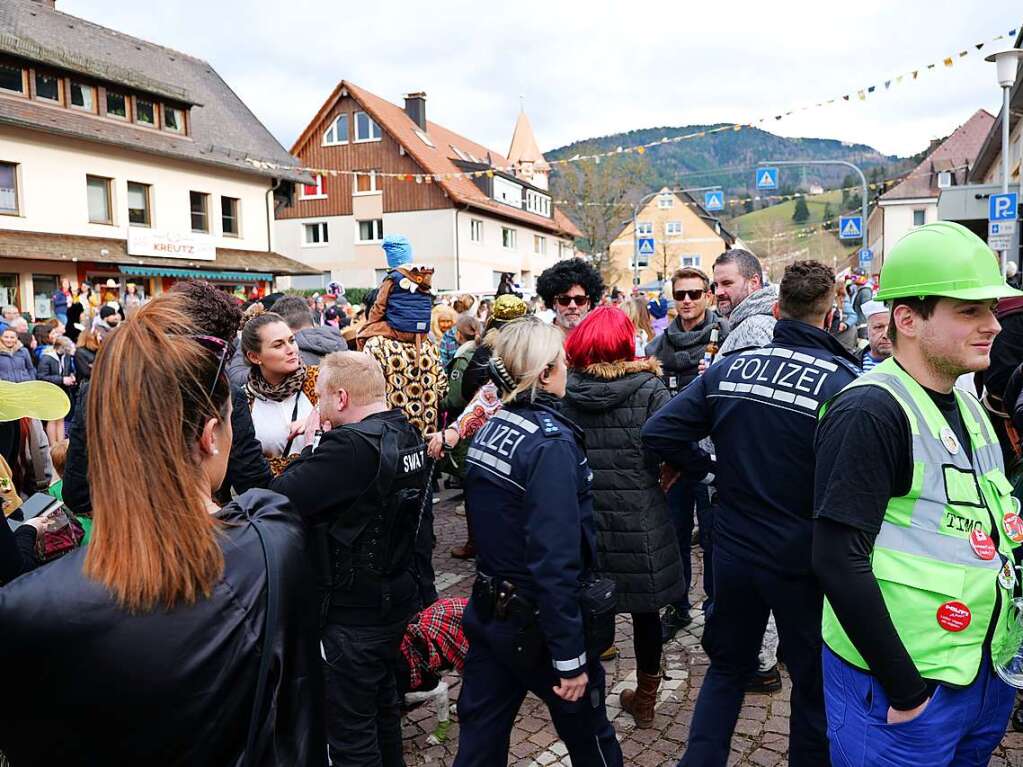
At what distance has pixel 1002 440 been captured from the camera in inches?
158

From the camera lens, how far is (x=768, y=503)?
305 centimetres

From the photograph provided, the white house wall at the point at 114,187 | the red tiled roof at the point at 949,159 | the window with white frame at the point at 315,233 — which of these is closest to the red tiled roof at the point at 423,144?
the window with white frame at the point at 315,233

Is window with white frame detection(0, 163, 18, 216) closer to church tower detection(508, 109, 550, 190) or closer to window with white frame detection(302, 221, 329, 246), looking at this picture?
window with white frame detection(302, 221, 329, 246)


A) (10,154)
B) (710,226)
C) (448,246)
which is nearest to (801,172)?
(710,226)

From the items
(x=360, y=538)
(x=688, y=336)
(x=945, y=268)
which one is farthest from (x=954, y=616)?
(x=688, y=336)

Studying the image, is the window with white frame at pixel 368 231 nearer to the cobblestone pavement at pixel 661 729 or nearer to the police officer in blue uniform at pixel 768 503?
the cobblestone pavement at pixel 661 729

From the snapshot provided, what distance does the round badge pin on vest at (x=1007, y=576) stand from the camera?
2102 mm

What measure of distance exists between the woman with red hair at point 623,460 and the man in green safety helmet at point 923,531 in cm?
169

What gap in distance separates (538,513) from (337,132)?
41.8 m

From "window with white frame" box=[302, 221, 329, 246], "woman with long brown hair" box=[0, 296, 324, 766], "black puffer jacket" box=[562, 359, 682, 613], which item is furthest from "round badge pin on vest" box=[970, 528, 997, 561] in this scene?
"window with white frame" box=[302, 221, 329, 246]

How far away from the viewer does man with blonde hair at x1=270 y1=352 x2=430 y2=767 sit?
3.04m

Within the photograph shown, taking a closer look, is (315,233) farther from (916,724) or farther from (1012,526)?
(916,724)

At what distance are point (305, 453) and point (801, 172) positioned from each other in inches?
8078

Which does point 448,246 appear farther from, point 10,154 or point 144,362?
point 144,362
